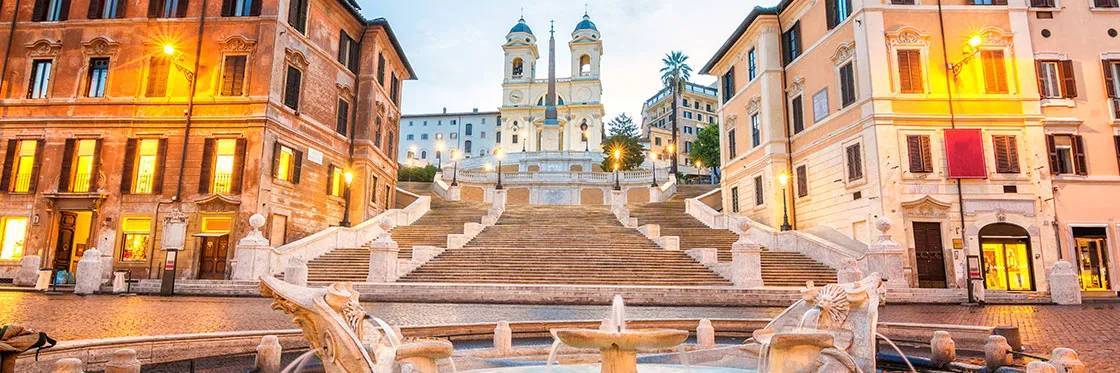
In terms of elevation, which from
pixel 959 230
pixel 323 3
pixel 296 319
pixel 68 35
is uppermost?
pixel 323 3

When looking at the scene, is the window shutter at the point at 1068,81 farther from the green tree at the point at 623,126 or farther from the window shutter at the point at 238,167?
the green tree at the point at 623,126

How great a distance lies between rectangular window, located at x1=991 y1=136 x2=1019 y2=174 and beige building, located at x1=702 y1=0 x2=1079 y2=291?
0.04 meters

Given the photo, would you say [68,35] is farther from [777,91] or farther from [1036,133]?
[1036,133]

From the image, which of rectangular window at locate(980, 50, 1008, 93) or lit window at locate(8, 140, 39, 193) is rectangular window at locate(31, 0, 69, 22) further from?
rectangular window at locate(980, 50, 1008, 93)

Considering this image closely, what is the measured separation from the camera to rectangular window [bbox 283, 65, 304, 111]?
23.9 meters

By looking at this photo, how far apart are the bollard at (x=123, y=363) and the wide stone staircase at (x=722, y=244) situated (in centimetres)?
1672

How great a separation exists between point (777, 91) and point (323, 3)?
22583 mm

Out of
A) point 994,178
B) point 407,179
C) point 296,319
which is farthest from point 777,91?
point 407,179

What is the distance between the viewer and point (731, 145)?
31891mm

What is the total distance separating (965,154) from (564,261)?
15.1 metres

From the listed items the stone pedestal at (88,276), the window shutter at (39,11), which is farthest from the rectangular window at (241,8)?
the stone pedestal at (88,276)

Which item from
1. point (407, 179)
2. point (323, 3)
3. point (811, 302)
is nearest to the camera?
point (811, 302)

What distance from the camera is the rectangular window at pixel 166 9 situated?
78.7 ft

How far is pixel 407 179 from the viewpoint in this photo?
184 ft
